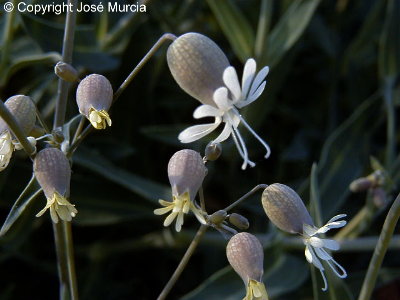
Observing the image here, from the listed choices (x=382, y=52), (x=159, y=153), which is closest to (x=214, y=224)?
(x=159, y=153)

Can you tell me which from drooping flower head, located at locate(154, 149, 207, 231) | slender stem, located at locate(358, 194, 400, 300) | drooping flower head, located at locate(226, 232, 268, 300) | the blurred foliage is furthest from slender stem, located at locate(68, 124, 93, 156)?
the blurred foliage

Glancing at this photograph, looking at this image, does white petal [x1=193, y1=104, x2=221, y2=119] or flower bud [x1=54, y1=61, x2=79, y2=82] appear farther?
flower bud [x1=54, y1=61, x2=79, y2=82]

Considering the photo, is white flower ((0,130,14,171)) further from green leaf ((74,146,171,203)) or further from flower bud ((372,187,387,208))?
flower bud ((372,187,387,208))

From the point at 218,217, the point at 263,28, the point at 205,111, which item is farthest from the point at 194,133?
the point at 263,28

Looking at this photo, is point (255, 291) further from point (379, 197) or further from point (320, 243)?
point (379, 197)

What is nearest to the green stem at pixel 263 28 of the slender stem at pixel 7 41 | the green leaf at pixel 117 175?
the green leaf at pixel 117 175

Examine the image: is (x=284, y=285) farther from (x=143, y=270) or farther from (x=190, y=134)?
(x=190, y=134)
